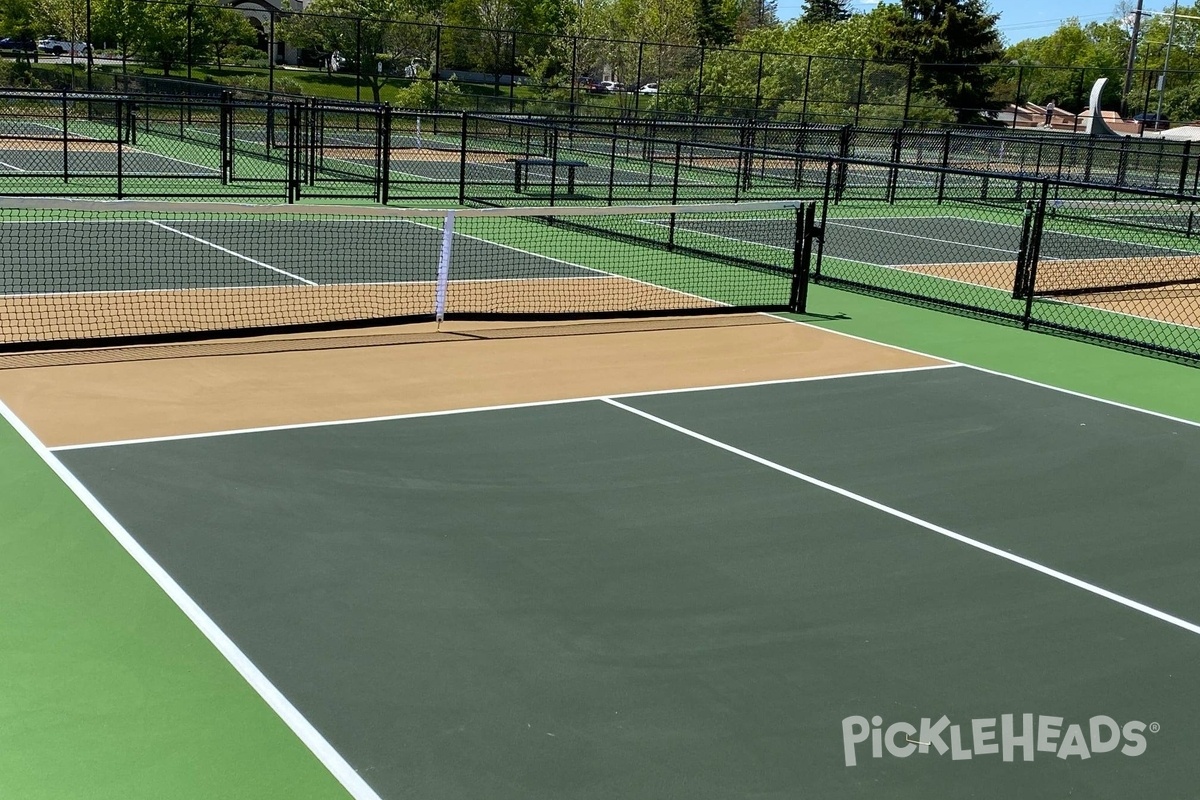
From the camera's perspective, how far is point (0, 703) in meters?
5.41

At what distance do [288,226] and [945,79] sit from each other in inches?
2300

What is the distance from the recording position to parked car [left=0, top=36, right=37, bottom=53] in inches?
2202

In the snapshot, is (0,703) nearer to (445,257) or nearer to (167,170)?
(445,257)

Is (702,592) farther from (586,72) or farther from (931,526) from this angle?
(586,72)

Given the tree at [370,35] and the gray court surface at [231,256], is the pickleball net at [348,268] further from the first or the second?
the tree at [370,35]

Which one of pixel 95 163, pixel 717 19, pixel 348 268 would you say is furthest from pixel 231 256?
pixel 717 19

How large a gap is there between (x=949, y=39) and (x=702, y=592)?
72661 millimetres

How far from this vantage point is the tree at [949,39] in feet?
235

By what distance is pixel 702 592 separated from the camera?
22.9 feet

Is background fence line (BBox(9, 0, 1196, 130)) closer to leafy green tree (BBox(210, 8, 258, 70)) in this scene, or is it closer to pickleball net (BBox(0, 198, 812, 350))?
leafy green tree (BBox(210, 8, 258, 70))

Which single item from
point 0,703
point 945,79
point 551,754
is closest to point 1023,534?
point 551,754

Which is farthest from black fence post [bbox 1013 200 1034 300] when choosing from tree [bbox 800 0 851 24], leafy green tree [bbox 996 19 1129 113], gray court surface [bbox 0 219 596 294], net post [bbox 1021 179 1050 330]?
tree [bbox 800 0 851 24]

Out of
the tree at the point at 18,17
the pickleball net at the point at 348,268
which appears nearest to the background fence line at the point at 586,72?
the tree at the point at 18,17

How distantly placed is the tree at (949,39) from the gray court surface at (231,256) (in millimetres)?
56673
